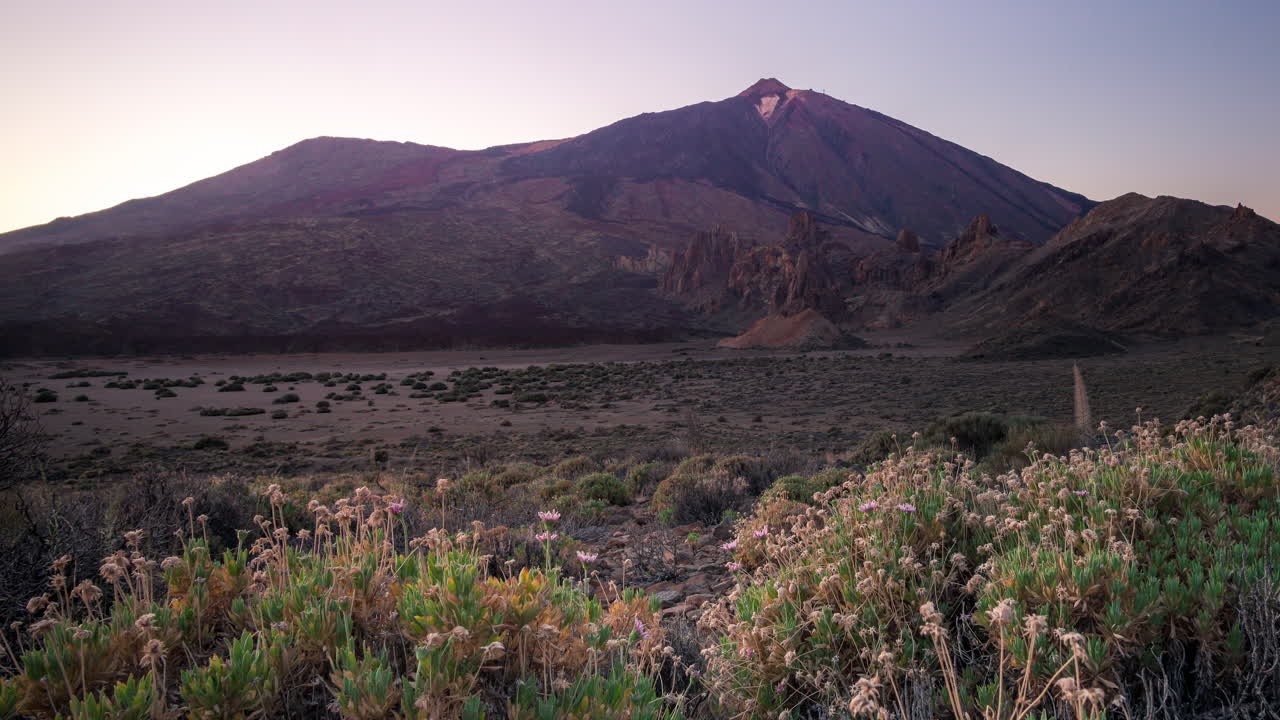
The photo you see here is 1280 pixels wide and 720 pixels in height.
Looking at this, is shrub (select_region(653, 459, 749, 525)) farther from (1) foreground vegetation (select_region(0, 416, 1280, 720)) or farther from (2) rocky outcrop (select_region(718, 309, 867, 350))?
(2) rocky outcrop (select_region(718, 309, 867, 350))

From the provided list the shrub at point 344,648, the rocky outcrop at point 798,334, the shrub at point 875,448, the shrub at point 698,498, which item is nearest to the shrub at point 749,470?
the shrub at point 698,498

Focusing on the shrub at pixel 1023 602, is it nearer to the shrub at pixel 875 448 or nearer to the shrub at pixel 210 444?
the shrub at pixel 875 448

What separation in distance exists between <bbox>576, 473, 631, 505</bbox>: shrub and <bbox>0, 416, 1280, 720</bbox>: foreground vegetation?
17.6 ft

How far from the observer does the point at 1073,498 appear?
10.9 ft

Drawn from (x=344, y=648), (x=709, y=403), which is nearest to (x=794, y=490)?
(x=344, y=648)

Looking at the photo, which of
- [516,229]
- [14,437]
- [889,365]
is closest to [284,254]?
[516,229]

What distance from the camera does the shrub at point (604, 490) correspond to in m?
8.62

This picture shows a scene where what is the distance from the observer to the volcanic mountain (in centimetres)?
7406

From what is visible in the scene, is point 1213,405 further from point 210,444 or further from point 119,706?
point 210,444

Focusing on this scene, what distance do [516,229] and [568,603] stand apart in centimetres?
11735

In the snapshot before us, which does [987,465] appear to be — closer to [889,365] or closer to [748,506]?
[748,506]

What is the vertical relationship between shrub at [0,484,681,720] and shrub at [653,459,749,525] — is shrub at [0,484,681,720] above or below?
above

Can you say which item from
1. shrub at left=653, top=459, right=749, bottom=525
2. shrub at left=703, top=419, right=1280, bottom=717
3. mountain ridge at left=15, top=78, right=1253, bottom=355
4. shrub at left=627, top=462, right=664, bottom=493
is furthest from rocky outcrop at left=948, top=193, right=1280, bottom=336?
shrub at left=703, top=419, right=1280, bottom=717

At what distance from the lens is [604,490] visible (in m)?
8.75
